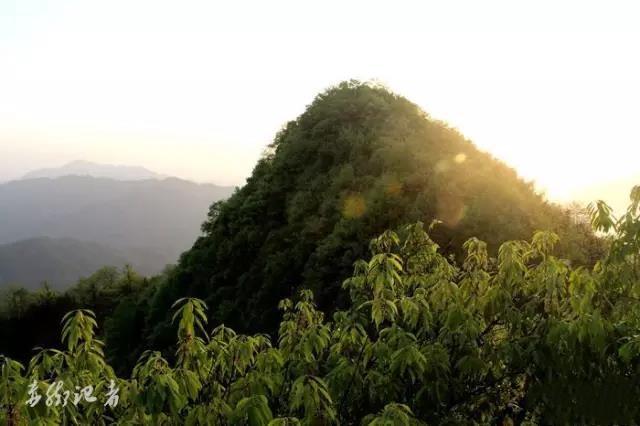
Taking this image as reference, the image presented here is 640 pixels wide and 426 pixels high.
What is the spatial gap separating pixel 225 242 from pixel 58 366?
120ft

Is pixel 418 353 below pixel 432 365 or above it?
above

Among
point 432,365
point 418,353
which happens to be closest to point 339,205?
point 432,365

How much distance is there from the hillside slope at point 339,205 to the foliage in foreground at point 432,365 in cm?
1690

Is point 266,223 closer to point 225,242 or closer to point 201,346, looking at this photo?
point 225,242

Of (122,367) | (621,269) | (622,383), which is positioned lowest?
(122,367)

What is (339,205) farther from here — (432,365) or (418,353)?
(418,353)

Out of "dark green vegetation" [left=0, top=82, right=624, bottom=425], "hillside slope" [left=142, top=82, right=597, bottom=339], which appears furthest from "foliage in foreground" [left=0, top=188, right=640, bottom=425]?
"hillside slope" [left=142, top=82, right=597, bottom=339]

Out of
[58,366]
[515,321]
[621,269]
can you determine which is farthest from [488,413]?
[58,366]

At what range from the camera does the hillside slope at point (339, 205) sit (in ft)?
92.1

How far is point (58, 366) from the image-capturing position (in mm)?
6738

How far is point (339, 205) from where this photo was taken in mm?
33281

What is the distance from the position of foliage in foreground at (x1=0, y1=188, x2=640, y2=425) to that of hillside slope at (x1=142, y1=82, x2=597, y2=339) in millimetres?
16897

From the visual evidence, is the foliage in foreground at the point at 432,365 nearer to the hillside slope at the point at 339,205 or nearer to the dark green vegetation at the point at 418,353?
the dark green vegetation at the point at 418,353

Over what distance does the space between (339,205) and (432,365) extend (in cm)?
2654
